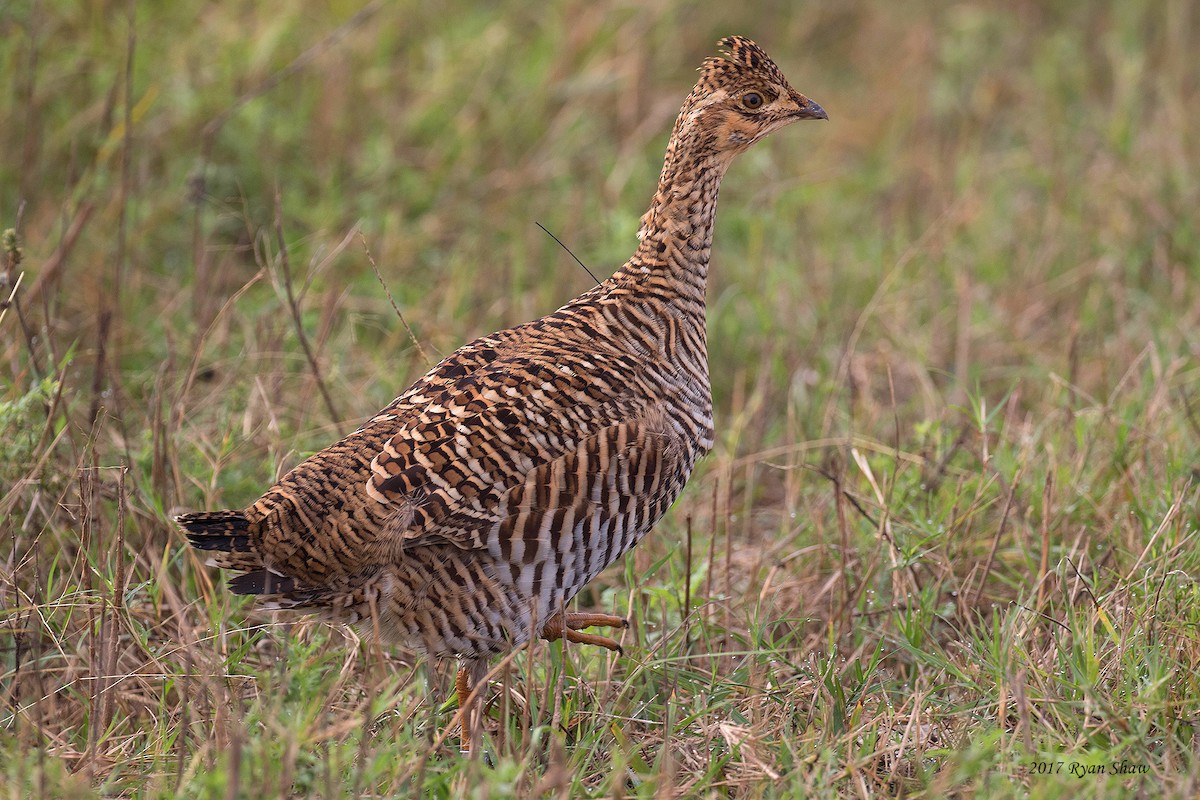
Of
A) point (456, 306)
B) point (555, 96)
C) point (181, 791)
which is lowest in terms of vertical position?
point (181, 791)

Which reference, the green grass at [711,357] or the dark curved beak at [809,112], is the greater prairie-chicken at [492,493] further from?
the dark curved beak at [809,112]

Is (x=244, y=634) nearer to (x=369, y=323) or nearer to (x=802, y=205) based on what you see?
(x=369, y=323)

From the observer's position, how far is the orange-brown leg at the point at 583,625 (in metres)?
3.70

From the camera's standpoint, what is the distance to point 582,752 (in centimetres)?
345

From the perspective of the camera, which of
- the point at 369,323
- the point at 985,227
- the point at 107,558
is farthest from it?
the point at 985,227

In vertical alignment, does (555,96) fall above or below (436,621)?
above

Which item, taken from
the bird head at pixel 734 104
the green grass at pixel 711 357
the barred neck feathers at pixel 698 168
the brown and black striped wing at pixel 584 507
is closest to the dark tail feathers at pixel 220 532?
the green grass at pixel 711 357

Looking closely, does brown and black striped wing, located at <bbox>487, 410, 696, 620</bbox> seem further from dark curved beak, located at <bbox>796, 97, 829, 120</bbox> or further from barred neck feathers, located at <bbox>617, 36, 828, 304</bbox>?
dark curved beak, located at <bbox>796, 97, 829, 120</bbox>

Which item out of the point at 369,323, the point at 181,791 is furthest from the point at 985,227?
the point at 181,791

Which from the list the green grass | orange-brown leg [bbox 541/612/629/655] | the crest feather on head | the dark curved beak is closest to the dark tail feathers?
the green grass

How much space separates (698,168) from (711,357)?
7.14 feet

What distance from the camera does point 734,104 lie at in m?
3.93

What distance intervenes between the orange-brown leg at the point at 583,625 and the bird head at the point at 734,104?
Answer: 1.37 m

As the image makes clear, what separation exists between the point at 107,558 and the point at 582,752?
142cm
